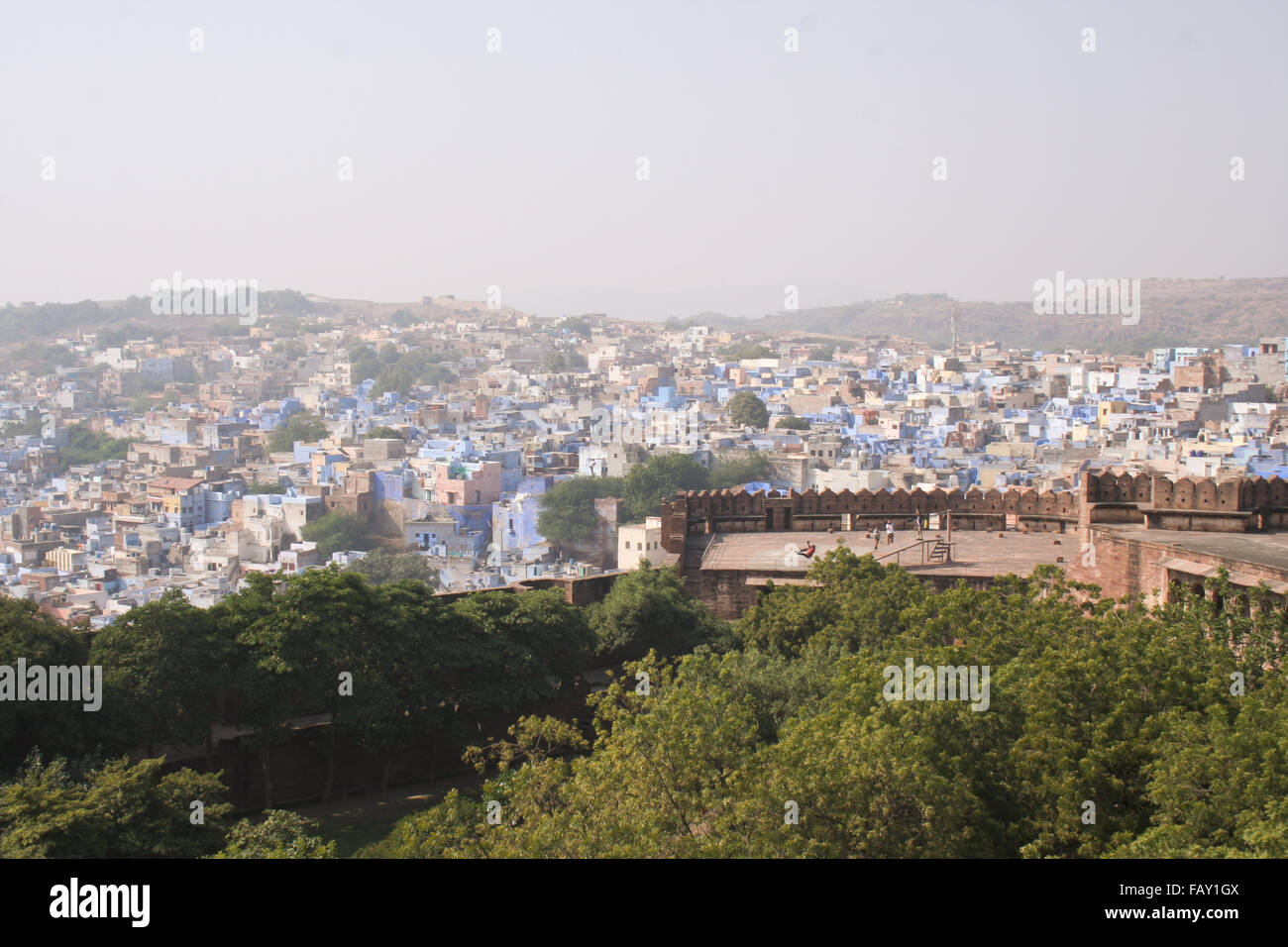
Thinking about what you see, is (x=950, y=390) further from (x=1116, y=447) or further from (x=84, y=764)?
(x=84, y=764)

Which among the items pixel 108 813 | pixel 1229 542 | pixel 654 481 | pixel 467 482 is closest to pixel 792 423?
pixel 654 481

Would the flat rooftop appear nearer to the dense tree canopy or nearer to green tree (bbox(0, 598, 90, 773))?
the dense tree canopy

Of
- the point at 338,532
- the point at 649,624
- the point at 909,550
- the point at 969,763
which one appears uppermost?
the point at 909,550

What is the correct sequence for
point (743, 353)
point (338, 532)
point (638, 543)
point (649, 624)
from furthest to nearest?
point (743, 353) → point (338, 532) → point (638, 543) → point (649, 624)

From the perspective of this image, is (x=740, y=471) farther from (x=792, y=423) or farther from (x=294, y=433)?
(x=294, y=433)

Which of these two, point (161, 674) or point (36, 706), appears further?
point (161, 674)

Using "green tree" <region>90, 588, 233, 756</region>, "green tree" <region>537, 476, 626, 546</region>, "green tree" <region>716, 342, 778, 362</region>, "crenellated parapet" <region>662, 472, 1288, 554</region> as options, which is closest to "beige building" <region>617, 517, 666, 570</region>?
"crenellated parapet" <region>662, 472, 1288, 554</region>

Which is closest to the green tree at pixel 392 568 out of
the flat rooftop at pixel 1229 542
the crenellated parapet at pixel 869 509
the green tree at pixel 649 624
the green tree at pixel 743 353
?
the crenellated parapet at pixel 869 509
